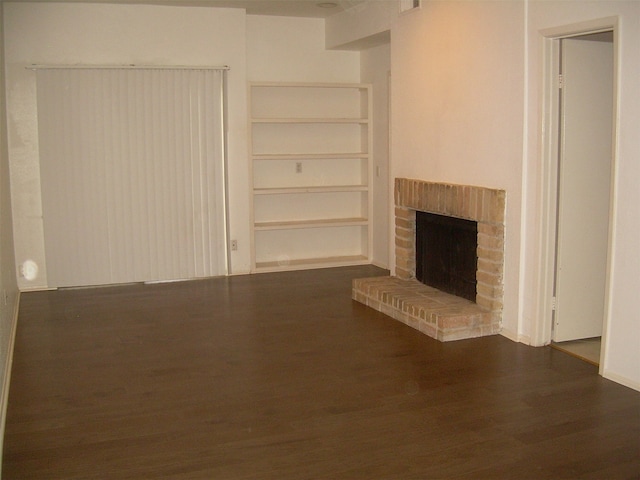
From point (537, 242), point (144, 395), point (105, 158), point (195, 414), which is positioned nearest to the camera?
point (195, 414)

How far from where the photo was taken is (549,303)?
4.48 m

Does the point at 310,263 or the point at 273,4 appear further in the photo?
the point at 310,263

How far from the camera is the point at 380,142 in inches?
289

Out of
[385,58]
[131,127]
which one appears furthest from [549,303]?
[131,127]

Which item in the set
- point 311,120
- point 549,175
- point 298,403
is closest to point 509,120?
point 549,175

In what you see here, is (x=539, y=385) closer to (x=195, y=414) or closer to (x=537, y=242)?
(x=537, y=242)

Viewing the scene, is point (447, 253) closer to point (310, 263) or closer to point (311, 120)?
point (310, 263)

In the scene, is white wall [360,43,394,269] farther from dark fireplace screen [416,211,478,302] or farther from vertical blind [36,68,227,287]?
vertical blind [36,68,227,287]

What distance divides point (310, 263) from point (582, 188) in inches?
138

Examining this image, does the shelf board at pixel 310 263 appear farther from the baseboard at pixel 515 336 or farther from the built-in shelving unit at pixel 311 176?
the baseboard at pixel 515 336

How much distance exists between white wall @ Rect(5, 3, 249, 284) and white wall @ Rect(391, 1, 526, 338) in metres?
1.77

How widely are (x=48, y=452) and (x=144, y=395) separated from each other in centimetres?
74

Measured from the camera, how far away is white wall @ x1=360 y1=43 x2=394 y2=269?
712 cm

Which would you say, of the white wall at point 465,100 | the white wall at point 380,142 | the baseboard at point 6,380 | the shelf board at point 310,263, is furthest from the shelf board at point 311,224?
the baseboard at point 6,380
